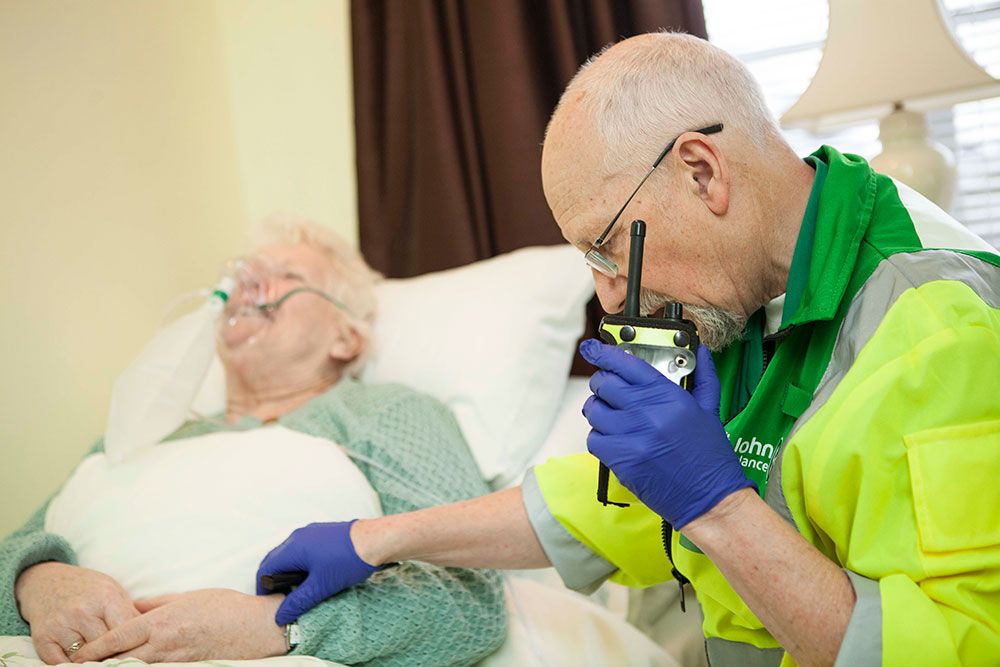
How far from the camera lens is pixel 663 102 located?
3.24ft

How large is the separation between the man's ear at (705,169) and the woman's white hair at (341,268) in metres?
1.06

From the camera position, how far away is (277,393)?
1812mm

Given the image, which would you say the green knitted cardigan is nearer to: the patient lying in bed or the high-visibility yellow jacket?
the patient lying in bed

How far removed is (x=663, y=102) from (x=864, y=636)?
0.63 meters

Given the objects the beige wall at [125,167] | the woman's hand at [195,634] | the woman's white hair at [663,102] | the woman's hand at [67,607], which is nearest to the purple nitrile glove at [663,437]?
the woman's white hair at [663,102]

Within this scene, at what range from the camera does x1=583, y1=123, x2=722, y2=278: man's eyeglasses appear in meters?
0.97

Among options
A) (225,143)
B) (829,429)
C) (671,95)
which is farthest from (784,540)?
(225,143)

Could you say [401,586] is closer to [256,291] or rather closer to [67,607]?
[67,607]

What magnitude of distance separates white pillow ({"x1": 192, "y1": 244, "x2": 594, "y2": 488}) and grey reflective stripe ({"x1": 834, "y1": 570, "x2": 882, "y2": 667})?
0.91 meters

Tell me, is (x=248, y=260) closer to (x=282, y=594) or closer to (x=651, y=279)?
(x=282, y=594)

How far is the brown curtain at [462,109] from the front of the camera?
197 centimetres

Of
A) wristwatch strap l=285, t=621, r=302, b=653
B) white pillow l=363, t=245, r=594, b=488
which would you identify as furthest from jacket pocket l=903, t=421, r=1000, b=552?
white pillow l=363, t=245, r=594, b=488

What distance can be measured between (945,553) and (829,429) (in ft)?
0.48

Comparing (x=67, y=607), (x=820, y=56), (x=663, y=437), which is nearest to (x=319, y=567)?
(x=67, y=607)
